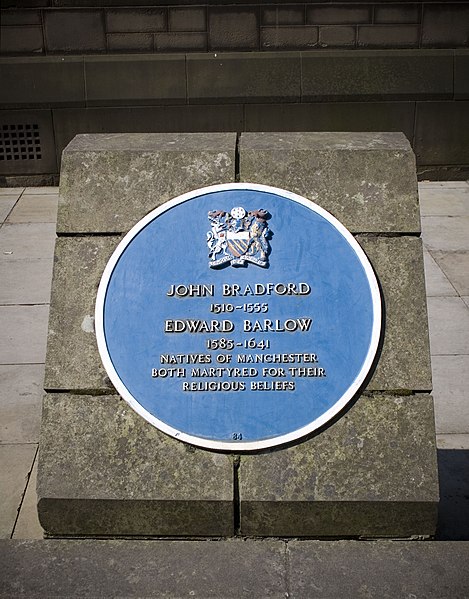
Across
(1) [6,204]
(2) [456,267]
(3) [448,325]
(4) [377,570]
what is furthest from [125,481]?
(1) [6,204]

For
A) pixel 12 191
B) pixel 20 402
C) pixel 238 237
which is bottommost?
pixel 12 191

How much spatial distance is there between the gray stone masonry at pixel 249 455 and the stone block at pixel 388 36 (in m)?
5.96

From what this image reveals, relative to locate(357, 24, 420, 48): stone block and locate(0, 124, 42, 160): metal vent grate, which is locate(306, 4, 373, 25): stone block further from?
locate(0, 124, 42, 160): metal vent grate

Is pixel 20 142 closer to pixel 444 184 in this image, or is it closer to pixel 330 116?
pixel 330 116

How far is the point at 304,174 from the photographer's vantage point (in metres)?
3.70

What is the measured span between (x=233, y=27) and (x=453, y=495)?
21.2ft

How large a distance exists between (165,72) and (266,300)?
20.8ft

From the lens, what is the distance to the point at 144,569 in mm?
3270

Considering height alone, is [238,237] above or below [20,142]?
above

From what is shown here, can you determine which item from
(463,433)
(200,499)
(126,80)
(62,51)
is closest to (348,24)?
(126,80)

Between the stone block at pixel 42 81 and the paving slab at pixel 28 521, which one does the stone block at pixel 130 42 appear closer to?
the stone block at pixel 42 81

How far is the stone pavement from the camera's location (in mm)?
4223

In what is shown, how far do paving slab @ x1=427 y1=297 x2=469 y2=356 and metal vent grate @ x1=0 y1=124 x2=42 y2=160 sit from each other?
520cm

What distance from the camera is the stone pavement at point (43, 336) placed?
4223 mm
